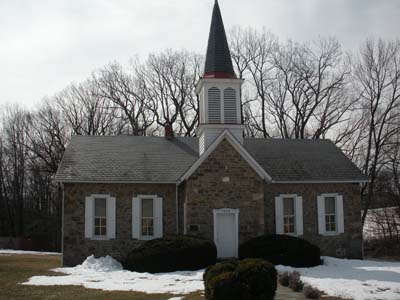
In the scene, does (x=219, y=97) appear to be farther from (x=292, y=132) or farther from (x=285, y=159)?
(x=292, y=132)

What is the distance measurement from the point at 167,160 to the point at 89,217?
4719 mm

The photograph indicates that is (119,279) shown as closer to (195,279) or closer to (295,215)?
(195,279)

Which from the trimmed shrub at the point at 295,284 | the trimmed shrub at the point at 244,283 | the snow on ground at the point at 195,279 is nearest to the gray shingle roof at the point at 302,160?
the snow on ground at the point at 195,279

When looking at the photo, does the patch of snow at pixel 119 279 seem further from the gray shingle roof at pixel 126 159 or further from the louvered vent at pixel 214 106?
the louvered vent at pixel 214 106

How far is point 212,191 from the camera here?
21.8m

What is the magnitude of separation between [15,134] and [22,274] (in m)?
31.8

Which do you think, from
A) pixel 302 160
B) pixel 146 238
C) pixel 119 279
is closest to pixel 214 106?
pixel 302 160

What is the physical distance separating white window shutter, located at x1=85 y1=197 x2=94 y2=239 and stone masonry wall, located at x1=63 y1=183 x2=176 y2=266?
151 millimetres

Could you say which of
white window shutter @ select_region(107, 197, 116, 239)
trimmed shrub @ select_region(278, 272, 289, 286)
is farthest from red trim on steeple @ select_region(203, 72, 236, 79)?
trimmed shrub @ select_region(278, 272, 289, 286)

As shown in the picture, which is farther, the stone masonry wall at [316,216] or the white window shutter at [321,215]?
the white window shutter at [321,215]

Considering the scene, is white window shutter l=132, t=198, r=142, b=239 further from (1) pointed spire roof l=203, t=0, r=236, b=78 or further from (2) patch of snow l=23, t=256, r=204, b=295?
(1) pointed spire roof l=203, t=0, r=236, b=78

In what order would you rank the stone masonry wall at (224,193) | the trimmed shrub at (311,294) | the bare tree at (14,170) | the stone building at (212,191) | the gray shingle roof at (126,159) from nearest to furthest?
the trimmed shrub at (311,294) → the stone masonry wall at (224,193) → the stone building at (212,191) → the gray shingle roof at (126,159) → the bare tree at (14,170)

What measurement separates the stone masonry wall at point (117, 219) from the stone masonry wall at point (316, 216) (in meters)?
4.64

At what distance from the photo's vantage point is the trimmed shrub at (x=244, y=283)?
11.4 m
